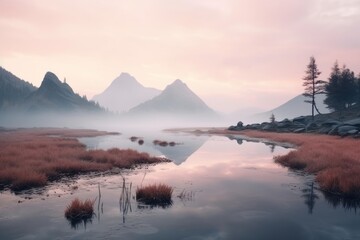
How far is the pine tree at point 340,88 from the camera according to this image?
Answer: 90.1m

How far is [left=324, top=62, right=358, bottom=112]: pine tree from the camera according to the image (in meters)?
90.1

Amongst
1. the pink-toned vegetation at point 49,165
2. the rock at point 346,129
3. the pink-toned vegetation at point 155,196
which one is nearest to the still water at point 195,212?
the pink-toned vegetation at point 155,196

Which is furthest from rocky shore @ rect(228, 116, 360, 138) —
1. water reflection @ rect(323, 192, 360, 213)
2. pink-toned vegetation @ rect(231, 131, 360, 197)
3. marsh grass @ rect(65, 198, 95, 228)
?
marsh grass @ rect(65, 198, 95, 228)

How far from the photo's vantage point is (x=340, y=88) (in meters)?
90.4

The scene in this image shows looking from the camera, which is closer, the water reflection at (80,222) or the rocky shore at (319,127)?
the water reflection at (80,222)

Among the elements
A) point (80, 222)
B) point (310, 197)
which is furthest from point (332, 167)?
point (80, 222)

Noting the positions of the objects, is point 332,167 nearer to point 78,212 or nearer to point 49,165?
point 78,212

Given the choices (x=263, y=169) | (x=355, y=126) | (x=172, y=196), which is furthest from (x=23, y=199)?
(x=355, y=126)

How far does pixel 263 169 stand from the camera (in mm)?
28438

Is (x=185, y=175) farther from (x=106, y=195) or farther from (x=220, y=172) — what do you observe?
(x=106, y=195)

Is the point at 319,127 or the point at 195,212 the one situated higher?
the point at 319,127

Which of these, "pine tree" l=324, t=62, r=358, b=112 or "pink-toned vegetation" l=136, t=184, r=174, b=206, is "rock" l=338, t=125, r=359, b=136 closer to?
"pine tree" l=324, t=62, r=358, b=112

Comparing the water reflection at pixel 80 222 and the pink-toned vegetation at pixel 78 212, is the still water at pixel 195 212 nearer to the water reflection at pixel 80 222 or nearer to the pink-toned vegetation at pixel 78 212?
the water reflection at pixel 80 222

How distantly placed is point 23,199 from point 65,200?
8.20ft
